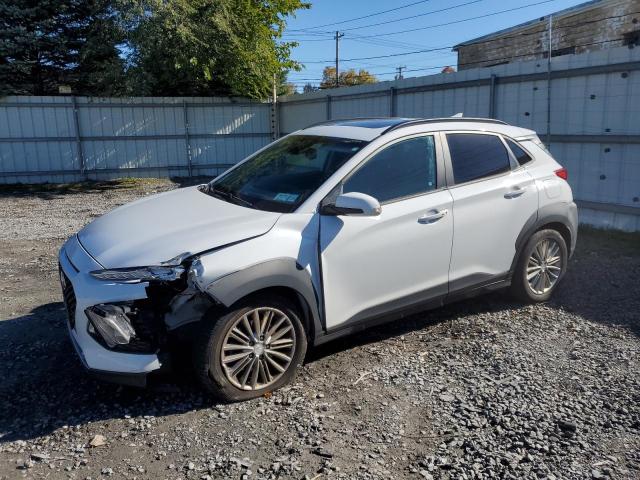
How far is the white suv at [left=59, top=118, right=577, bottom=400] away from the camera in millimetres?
3320

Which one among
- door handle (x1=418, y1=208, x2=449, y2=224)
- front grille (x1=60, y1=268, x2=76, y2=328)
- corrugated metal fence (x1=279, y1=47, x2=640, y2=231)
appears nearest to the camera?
front grille (x1=60, y1=268, x2=76, y2=328)

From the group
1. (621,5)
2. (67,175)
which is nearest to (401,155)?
(67,175)

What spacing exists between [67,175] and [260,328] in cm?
1421

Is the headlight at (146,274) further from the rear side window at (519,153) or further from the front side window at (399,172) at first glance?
the rear side window at (519,153)

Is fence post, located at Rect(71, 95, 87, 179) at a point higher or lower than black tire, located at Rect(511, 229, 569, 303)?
higher

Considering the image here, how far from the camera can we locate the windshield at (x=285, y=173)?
398cm

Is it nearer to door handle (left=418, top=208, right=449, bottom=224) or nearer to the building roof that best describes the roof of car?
door handle (left=418, top=208, right=449, bottom=224)

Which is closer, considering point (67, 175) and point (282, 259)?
point (282, 259)

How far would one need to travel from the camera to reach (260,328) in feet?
11.7

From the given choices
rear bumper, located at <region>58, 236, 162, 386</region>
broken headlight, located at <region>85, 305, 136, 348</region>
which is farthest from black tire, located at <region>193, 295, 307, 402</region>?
broken headlight, located at <region>85, 305, 136, 348</region>

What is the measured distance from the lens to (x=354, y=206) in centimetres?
365

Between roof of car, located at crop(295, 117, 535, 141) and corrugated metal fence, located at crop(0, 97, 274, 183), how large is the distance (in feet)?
41.7

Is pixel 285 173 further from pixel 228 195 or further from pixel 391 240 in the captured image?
pixel 391 240

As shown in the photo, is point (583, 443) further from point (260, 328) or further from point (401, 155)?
point (401, 155)
